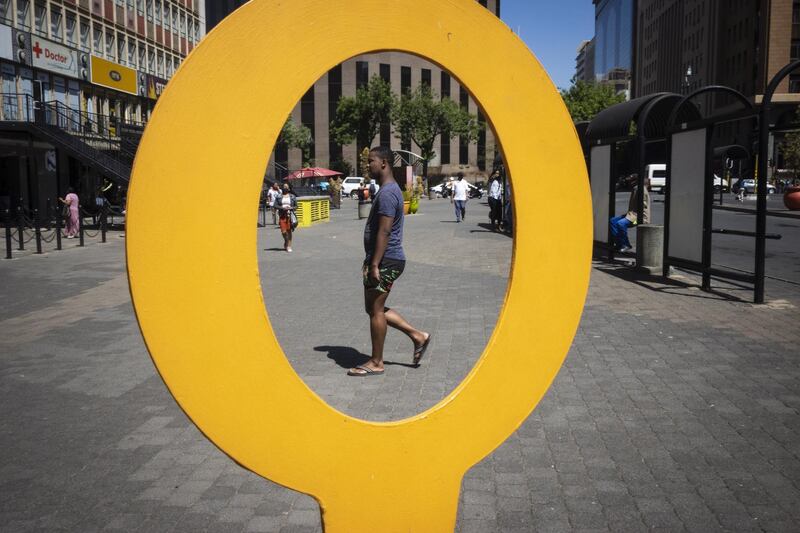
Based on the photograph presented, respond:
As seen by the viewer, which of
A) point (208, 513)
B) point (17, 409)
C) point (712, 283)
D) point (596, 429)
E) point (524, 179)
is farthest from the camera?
point (712, 283)

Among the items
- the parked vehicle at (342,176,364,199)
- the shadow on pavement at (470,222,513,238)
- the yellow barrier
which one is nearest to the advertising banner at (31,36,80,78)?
the yellow barrier

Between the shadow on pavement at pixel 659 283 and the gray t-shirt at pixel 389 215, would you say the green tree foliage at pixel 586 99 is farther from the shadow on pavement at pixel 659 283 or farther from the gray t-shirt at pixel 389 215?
the gray t-shirt at pixel 389 215

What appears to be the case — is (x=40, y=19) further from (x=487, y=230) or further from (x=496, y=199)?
(x=487, y=230)

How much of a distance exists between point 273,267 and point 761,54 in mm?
72029

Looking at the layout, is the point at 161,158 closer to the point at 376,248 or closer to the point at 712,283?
the point at 376,248

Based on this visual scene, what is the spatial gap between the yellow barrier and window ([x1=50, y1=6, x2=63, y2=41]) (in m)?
17.8

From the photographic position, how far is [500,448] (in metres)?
4.84

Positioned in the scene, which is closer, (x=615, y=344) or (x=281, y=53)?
(x=281, y=53)

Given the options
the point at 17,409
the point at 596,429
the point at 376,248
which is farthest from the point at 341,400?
the point at 17,409

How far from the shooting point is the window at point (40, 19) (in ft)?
117

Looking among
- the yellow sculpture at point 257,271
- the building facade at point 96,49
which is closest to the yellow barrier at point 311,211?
the building facade at point 96,49

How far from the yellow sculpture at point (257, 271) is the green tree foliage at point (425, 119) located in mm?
65706

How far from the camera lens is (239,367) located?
2807 millimetres

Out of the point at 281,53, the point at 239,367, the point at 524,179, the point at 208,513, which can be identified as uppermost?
the point at 281,53
